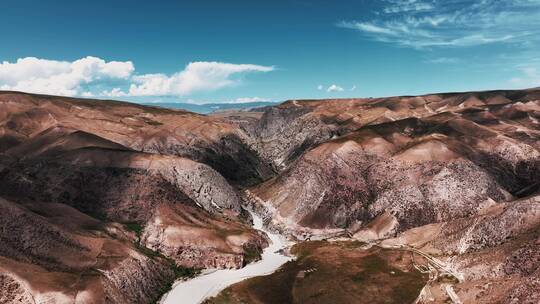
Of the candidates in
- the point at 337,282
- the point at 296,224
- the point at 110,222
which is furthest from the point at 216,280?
the point at 296,224

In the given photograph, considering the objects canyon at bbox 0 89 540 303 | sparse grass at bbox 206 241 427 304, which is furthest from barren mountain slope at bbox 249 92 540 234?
sparse grass at bbox 206 241 427 304

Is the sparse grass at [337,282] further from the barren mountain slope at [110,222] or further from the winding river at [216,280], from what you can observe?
the barren mountain slope at [110,222]

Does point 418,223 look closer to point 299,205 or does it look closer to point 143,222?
point 299,205

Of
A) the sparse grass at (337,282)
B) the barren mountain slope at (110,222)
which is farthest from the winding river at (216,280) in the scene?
the sparse grass at (337,282)

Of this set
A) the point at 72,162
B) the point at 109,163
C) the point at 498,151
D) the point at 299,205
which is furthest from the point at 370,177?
the point at 72,162

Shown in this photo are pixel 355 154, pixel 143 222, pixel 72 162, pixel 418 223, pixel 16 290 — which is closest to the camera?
pixel 16 290
